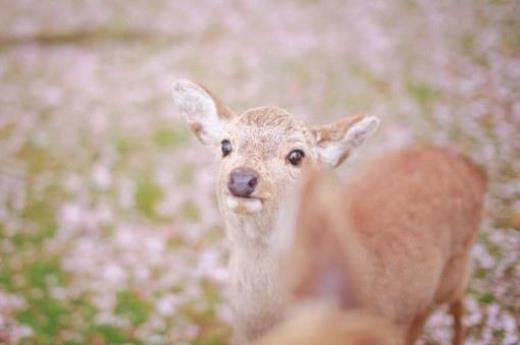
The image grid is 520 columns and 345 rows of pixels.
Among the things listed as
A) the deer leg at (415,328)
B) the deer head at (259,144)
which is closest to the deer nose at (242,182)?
the deer head at (259,144)

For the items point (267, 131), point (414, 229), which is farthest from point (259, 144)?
point (414, 229)

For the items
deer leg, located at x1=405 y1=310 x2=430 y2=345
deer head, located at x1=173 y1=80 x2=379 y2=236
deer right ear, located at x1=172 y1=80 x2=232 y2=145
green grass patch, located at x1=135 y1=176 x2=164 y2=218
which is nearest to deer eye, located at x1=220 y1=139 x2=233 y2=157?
deer head, located at x1=173 y1=80 x2=379 y2=236

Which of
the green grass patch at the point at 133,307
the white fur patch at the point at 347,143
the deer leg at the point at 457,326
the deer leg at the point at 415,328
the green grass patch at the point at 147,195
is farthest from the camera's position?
the green grass patch at the point at 147,195

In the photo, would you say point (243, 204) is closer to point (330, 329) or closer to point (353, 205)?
point (353, 205)

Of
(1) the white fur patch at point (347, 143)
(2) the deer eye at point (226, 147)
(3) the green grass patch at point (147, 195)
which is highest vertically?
(3) the green grass patch at point (147, 195)

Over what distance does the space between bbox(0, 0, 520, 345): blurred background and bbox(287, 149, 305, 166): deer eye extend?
2518 millimetres

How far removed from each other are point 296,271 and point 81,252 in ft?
18.8

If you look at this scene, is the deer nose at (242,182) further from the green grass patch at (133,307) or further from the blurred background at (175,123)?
the green grass patch at (133,307)

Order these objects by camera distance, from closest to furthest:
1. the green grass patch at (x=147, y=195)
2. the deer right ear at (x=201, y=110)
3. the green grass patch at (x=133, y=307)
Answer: the deer right ear at (x=201, y=110) → the green grass patch at (x=133, y=307) → the green grass patch at (x=147, y=195)

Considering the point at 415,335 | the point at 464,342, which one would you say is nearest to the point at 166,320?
the point at 415,335

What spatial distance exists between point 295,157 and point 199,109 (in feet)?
2.93

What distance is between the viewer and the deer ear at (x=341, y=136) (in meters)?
3.71

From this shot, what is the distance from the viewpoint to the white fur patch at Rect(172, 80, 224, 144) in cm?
383

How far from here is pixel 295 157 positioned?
346 cm
